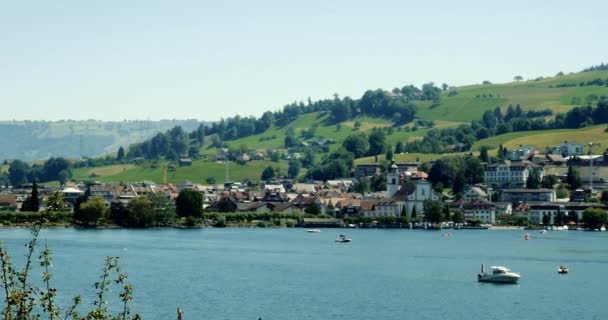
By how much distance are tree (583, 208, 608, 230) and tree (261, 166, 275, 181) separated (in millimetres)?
76799

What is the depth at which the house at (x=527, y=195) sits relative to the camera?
138500mm

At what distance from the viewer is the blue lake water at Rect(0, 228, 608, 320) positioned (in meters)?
45.2

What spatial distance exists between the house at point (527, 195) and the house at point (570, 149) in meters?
26.7

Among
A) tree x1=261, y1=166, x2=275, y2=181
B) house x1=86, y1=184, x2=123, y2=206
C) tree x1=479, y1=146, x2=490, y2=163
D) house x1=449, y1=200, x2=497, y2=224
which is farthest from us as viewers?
tree x1=261, y1=166, x2=275, y2=181

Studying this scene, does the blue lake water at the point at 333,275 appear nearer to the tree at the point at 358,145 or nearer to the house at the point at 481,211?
the house at the point at 481,211

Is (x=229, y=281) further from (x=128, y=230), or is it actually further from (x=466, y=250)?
(x=128, y=230)

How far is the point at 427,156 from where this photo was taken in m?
183

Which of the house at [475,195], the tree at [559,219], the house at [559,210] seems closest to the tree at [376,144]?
the house at [475,195]

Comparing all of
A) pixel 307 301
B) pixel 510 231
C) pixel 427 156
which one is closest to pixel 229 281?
pixel 307 301

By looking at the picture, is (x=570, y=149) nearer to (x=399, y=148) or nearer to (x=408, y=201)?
(x=399, y=148)

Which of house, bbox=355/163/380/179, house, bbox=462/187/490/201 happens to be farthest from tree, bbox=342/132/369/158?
house, bbox=462/187/490/201

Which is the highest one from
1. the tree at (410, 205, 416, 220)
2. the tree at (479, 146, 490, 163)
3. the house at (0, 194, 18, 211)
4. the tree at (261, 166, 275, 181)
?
the tree at (479, 146, 490, 163)

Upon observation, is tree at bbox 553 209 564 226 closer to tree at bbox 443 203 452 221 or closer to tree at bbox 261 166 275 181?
tree at bbox 443 203 452 221

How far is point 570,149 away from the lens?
167 meters
